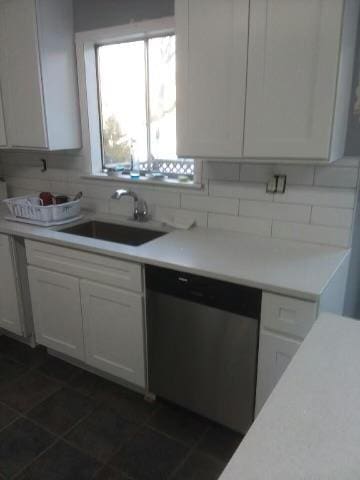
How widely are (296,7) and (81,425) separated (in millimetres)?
2155

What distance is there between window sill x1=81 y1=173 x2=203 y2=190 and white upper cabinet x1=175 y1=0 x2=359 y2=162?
0.44 meters

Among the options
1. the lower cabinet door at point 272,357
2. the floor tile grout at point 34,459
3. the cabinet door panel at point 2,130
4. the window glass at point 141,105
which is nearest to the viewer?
the lower cabinet door at point 272,357

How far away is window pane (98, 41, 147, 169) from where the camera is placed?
2.49 meters

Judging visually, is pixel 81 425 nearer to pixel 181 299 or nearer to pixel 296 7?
pixel 181 299

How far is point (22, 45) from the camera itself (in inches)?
91.6

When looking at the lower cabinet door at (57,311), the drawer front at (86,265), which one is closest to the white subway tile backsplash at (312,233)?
the drawer front at (86,265)

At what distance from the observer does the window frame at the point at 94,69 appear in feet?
7.22

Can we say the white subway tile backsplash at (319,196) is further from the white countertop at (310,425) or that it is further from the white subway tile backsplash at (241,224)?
the white countertop at (310,425)

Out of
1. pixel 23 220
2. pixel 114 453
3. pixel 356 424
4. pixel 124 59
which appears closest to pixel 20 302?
pixel 23 220

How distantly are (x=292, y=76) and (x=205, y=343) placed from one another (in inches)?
48.0

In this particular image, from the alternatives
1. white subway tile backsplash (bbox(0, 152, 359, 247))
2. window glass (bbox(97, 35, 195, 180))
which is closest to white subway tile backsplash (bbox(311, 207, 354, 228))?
white subway tile backsplash (bbox(0, 152, 359, 247))

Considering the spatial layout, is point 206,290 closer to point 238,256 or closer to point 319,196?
point 238,256

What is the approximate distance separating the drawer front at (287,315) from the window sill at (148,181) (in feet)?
3.06

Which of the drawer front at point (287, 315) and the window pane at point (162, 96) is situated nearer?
the drawer front at point (287, 315)
